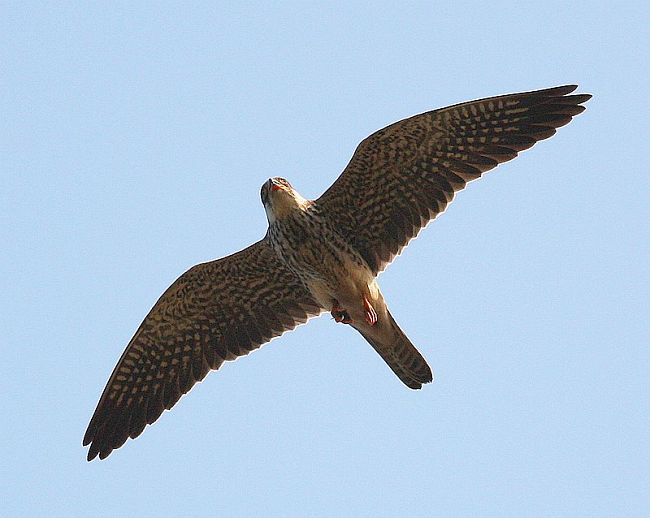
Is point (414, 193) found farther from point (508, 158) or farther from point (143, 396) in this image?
point (143, 396)

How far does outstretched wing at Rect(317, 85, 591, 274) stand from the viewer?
1312 centimetres

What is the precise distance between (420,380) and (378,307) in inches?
37.9

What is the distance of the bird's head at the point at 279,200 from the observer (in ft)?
43.6

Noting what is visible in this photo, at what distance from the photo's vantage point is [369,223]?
44.8 ft

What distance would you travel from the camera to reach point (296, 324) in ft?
47.2

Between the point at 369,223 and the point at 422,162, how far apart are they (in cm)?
90

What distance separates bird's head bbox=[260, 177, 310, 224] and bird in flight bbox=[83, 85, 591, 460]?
1 centimetres

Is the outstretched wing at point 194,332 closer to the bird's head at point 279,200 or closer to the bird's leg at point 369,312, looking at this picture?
the bird's head at point 279,200

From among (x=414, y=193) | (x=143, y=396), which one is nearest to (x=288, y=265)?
(x=414, y=193)

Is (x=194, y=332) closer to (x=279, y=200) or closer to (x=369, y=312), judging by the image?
(x=279, y=200)

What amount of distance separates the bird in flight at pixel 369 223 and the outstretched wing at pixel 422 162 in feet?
0.04

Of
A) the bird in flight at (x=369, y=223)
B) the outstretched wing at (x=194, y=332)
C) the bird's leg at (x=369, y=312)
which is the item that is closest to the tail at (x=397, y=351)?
the bird in flight at (x=369, y=223)

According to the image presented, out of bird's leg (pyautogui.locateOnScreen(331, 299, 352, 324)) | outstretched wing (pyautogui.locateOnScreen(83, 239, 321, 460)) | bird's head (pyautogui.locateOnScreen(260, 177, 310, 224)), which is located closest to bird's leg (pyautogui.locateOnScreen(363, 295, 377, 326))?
bird's leg (pyautogui.locateOnScreen(331, 299, 352, 324))

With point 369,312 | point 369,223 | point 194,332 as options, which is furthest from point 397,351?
point 194,332
